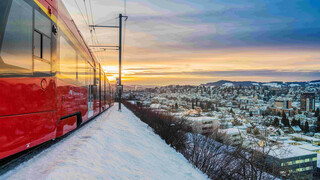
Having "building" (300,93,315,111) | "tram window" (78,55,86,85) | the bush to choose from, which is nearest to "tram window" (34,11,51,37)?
"tram window" (78,55,86,85)

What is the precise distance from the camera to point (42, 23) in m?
5.26

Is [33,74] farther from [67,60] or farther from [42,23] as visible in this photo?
[67,60]

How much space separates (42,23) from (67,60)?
6.41ft

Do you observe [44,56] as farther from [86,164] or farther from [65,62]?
[86,164]

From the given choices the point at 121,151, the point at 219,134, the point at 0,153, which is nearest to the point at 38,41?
the point at 0,153

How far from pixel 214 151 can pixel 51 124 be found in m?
7.38

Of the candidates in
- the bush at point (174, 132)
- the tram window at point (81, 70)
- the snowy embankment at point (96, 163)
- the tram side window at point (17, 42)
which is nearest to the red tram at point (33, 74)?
the tram side window at point (17, 42)

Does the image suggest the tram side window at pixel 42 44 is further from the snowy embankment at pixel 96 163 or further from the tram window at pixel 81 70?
the tram window at pixel 81 70

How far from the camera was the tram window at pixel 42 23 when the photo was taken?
498 centimetres

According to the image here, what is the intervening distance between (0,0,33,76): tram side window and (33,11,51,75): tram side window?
0.67ft

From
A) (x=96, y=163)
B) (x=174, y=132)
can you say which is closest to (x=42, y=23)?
(x=96, y=163)

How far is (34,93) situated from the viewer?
482 cm

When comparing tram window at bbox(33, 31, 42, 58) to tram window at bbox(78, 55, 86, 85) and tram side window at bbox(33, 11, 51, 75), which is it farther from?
tram window at bbox(78, 55, 86, 85)

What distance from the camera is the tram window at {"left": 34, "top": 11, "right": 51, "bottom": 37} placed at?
4976 millimetres
